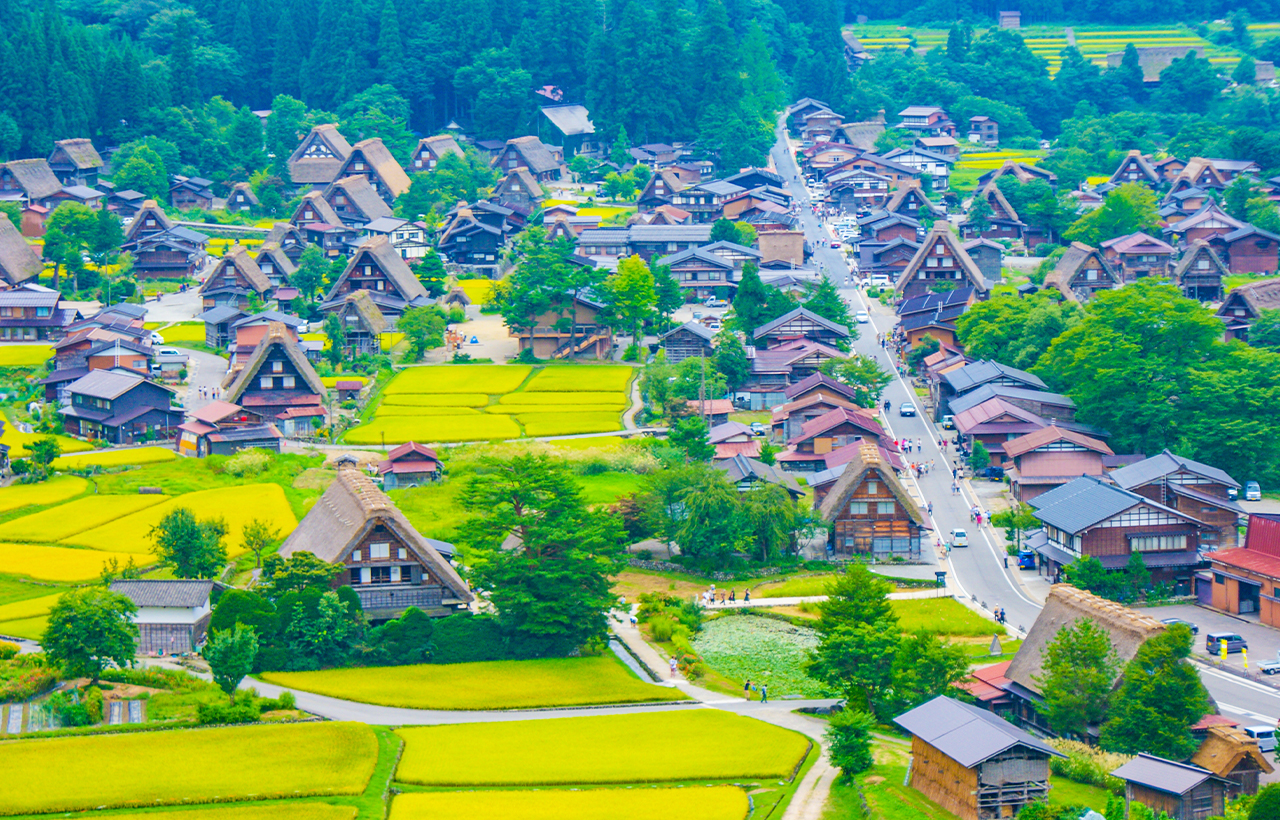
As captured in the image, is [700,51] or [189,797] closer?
[189,797]

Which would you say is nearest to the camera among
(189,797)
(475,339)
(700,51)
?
(189,797)

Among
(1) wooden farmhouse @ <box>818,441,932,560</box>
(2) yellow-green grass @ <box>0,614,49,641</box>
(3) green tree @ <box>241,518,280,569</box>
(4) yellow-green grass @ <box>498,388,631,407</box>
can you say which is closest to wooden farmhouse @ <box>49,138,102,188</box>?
(4) yellow-green grass @ <box>498,388,631,407</box>

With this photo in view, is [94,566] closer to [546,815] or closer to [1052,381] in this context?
[546,815]

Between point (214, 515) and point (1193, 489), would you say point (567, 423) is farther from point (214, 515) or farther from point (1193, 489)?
point (1193, 489)

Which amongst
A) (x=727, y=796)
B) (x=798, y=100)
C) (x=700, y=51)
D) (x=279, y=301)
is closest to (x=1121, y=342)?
(x=727, y=796)

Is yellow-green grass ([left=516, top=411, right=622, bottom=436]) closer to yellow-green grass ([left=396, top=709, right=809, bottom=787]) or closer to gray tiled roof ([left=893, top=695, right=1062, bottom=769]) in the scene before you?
yellow-green grass ([left=396, top=709, right=809, bottom=787])

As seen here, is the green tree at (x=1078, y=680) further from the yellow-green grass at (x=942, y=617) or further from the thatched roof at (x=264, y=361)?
the thatched roof at (x=264, y=361)
